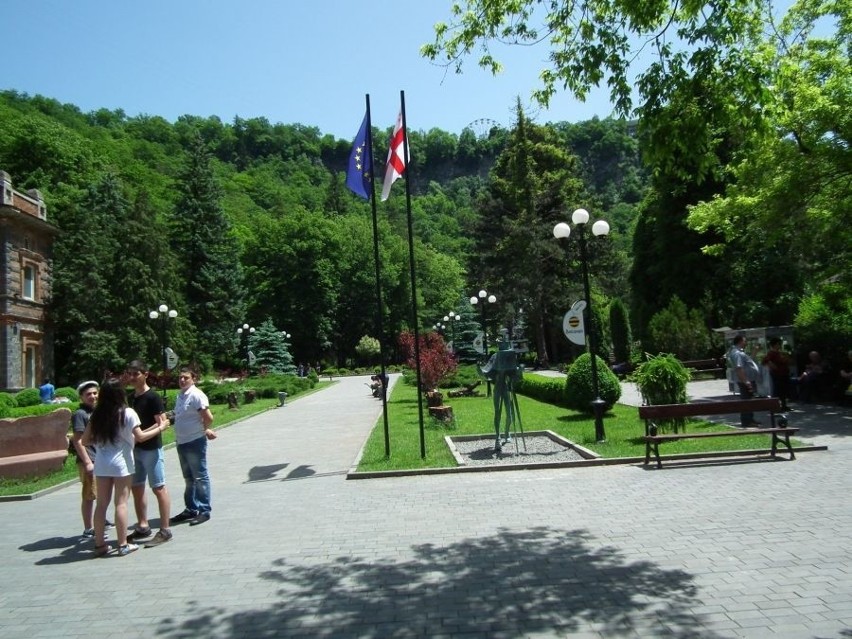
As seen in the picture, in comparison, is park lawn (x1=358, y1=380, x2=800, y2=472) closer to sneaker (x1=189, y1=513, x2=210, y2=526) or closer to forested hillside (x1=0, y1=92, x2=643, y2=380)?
sneaker (x1=189, y1=513, x2=210, y2=526)

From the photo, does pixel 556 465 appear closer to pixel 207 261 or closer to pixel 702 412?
pixel 702 412

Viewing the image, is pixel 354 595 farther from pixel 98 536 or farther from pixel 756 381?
pixel 756 381

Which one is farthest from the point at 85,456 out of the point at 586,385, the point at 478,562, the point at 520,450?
the point at 586,385

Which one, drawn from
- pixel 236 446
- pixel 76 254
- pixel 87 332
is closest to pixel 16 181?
pixel 76 254

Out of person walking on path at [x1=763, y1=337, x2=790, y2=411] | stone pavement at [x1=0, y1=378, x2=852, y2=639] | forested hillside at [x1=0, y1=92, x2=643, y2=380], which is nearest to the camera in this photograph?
stone pavement at [x1=0, y1=378, x2=852, y2=639]

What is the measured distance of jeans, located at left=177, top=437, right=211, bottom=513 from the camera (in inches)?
315

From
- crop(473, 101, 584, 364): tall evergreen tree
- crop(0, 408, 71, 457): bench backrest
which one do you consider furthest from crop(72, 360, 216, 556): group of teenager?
crop(473, 101, 584, 364): tall evergreen tree

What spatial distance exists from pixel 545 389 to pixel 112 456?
1924cm

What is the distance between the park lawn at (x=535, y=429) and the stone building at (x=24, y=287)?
24.9 meters

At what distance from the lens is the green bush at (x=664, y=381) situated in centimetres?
1314

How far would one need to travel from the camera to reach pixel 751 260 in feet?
115

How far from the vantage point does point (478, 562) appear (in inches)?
232

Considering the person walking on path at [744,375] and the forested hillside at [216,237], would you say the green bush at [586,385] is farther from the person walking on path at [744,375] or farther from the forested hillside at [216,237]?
the forested hillside at [216,237]

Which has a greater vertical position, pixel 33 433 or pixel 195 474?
pixel 33 433
